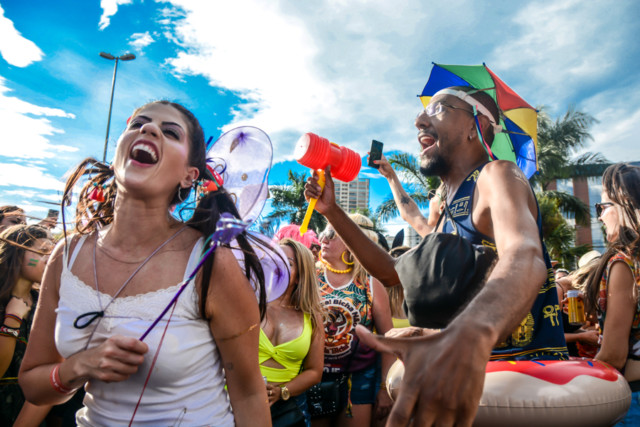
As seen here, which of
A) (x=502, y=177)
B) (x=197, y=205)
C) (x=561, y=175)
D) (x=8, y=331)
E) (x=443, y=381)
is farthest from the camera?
(x=561, y=175)

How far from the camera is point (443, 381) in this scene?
0.67 meters

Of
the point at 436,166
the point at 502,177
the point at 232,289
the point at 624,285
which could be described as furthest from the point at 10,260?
the point at 624,285

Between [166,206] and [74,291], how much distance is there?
1.69 feet

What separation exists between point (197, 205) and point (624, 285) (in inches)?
92.0

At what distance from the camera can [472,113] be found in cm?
203

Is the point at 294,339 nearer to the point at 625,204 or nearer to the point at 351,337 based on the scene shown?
the point at 351,337

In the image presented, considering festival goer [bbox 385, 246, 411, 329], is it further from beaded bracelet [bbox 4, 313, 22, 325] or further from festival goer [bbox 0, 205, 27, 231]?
festival goer [bbox 0, 205, 27, 231]

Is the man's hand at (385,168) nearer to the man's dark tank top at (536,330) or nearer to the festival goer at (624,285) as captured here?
the man's dark tank top at (536,330)

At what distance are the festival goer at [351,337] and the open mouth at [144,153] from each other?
2038mm

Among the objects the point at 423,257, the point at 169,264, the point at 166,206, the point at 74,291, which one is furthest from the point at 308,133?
the point at 74,291

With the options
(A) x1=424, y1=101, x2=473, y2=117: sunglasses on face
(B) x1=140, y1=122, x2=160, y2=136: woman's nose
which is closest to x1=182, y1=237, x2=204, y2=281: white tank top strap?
(B) x1=140, y1=122, x2=160, y2=136: woman's nose

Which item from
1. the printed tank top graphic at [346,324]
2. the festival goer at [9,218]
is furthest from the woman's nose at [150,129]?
the festival goer at [9,218]

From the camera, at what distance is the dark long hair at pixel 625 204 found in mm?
2293

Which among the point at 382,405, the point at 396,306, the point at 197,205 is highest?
the point at 197,205
